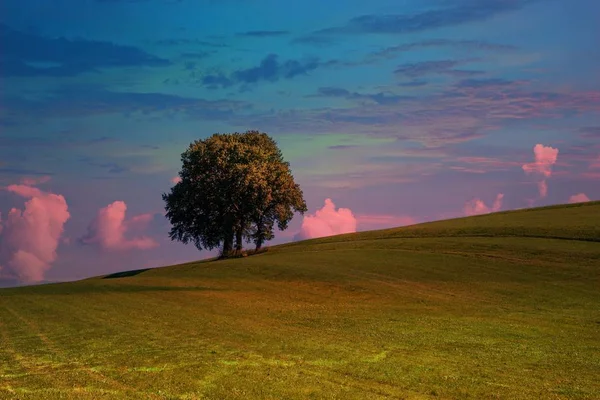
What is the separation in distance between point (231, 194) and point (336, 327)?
55641 mm

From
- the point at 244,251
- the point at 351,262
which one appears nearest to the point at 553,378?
the point at 351,262

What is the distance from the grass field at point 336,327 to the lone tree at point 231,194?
1699 centimetres

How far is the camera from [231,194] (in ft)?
295

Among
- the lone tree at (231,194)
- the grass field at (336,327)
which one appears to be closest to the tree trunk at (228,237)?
the lone tree at (231,194)

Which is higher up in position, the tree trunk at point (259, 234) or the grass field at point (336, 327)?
the tree trunk at point (259, 234)

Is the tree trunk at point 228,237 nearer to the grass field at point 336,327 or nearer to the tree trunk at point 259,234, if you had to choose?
the tree trunk at point 259,234

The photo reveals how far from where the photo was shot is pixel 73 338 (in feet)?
109

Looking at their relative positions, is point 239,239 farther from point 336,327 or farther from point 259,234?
point 336,327

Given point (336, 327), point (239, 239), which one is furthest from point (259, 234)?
point (336, 327)

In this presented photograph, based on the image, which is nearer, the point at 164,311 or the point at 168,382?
the point at 168,382

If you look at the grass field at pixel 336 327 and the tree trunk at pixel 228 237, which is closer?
the grass field at pixel 336 327

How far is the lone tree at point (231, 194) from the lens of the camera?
89.6 meters

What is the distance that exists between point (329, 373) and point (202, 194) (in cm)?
6992

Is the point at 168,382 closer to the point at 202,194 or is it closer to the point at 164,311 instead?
the point at 164,311
